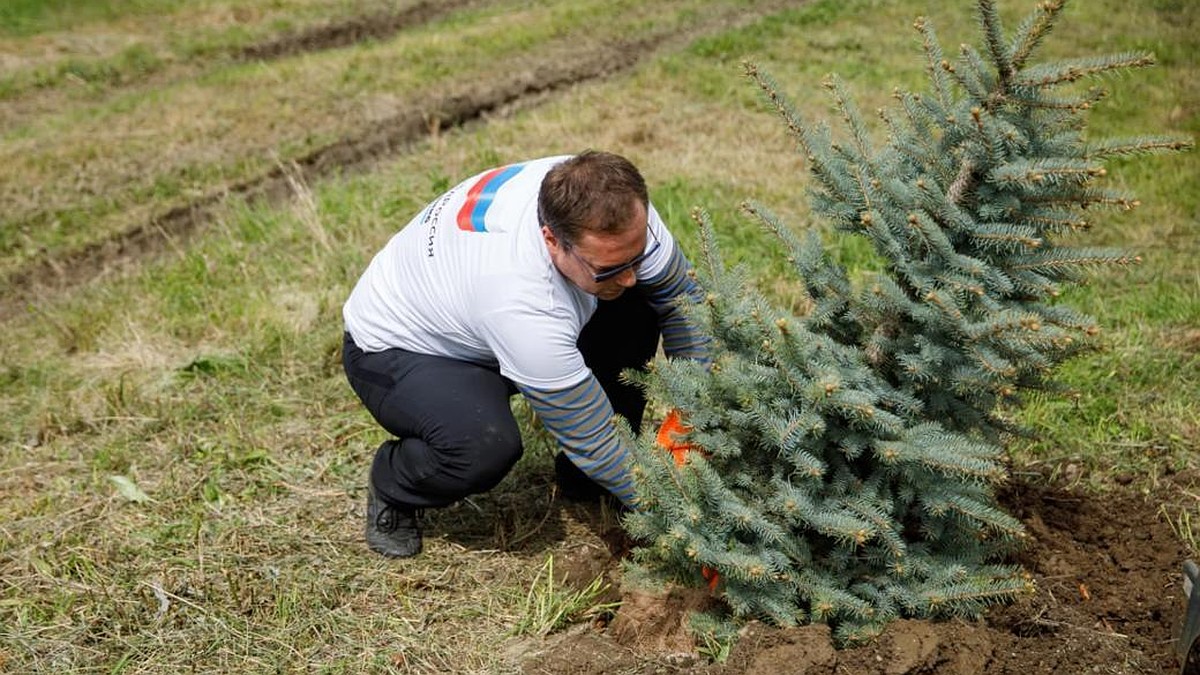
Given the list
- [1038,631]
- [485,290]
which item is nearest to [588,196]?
[485,290]

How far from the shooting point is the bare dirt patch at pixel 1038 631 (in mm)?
3082

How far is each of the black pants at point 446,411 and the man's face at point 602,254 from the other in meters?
0.57

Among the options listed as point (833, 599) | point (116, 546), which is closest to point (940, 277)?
point (833, 599)

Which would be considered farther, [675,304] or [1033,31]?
[675,304]

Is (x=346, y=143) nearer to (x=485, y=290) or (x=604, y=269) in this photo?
A: (x=485, y=290)

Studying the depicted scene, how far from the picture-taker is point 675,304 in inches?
142

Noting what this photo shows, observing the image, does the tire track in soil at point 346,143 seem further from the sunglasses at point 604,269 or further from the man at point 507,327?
the sunglasses at point 604,269

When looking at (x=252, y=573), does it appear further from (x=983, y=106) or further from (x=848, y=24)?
(x=848, y=24)

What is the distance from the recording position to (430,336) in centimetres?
370

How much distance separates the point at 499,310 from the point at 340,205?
166 inches

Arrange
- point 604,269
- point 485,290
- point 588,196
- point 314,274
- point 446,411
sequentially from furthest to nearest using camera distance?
point 314,274, point 446,411, point 485,290, point 604,269, point 588,196

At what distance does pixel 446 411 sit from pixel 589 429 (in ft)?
1.70

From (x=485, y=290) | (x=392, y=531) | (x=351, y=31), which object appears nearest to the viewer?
(x=485, y=290)

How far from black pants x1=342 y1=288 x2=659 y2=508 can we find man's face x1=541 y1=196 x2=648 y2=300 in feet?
1.87
